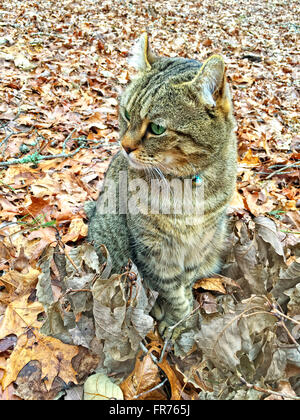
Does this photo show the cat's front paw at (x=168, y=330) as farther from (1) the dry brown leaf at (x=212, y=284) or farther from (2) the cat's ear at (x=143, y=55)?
(2) the cat's ear at (x=143, y=55)

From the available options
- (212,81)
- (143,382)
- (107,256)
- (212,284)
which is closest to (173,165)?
(212,81)

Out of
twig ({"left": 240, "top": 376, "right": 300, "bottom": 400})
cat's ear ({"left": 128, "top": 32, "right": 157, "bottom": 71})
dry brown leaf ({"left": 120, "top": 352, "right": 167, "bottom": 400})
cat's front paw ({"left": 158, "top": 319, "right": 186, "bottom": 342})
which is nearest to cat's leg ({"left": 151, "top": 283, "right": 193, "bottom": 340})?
cat's front paw ({"left": 158, "top": 319, "right": 186, "bottom": 342})

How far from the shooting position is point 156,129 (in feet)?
6.35

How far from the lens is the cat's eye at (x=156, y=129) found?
191 centimetres

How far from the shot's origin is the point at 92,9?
987 centimetres

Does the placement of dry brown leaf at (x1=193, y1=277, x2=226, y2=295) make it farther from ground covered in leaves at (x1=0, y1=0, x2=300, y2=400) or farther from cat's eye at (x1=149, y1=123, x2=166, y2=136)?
cat's eye at (x1=149, y1=123, x2=166, y2=136)

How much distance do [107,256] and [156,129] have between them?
0.85 metres

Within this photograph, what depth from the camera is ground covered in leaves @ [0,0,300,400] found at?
1.76 m

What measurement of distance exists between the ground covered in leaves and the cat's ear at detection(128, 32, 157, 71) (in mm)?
1376

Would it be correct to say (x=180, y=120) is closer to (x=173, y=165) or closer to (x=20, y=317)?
(x=173, y=165)

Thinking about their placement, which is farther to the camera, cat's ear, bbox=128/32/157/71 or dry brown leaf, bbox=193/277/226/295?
dry brown leaf, bbox=193/277/226/295

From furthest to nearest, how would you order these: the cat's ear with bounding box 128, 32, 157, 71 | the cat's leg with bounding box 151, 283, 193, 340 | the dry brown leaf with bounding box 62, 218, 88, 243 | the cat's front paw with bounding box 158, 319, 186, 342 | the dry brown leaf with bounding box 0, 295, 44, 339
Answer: the dry brown leaf with bounding box 62, 218, 88, 243 < the cat's leg with bounding box 151, 283, 193, 340 < the cat's ear with bounding box 128, 32, 157, 71 < the cat's front paw with bounding box 158, 319, 186, 342 < the dry brown leaf with bounding box 0, 295, 44, 339

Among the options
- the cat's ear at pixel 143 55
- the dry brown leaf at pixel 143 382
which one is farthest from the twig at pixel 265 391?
the cat's ear at pixel 143 55

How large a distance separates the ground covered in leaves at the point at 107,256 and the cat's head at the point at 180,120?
73 centimetres
